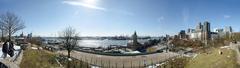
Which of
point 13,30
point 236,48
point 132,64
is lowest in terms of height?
point 132,64

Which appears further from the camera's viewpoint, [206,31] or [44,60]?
[206,31]

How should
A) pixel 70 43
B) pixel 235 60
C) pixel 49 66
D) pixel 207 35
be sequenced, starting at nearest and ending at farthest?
pixel 235 60 < pixel 49 66 < pixel 70 43 < pixel 207 35

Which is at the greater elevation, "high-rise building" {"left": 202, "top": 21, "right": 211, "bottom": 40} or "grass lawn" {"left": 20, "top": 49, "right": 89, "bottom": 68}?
"high-rise building" {"left": 202, "top": 21, "right": 211, "bottom": 40}

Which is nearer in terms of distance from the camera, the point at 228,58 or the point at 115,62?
the point at 228,58

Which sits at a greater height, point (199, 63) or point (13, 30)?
point (13, 30)

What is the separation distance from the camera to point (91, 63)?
5916 centimetres

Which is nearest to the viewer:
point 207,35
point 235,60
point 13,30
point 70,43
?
point 235,60

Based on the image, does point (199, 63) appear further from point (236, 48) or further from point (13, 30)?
point (13, 30)

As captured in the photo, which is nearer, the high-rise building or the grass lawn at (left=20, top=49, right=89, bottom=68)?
the grass lawn at (left=20, top=49, right=89, bottom=68)

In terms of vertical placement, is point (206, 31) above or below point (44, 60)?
above

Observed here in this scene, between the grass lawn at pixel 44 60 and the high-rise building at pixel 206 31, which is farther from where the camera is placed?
the high-rise building at pixel 206 31

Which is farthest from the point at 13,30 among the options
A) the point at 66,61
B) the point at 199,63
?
the point at 199,63

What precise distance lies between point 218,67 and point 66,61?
2920cm

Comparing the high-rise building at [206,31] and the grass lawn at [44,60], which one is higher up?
the high-rise building at [206,31]
